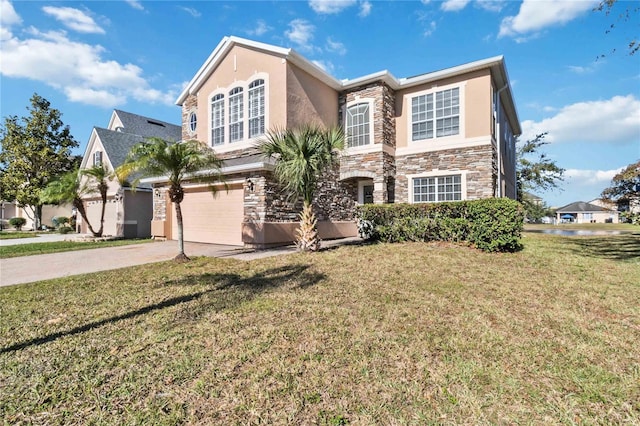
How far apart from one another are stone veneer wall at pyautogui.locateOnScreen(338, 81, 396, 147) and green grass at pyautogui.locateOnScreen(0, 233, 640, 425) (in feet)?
31.3

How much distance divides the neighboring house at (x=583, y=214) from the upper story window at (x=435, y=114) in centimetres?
5916

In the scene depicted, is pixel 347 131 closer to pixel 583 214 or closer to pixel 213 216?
pixel 213 216

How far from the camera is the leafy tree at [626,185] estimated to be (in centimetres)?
1592

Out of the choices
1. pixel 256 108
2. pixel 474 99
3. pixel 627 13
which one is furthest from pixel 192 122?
pixel 627 13

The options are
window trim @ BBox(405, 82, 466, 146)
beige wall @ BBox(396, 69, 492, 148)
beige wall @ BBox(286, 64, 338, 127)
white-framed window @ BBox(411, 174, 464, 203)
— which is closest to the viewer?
beige wall @ BBox(396, 69, 492, 148)

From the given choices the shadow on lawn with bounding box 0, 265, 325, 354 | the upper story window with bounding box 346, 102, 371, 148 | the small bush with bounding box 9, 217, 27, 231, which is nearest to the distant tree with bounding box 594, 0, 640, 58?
the upper story window with bounding box 346, 102, 371, 148

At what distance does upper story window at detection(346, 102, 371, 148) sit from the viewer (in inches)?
603

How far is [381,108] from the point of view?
1468 centimetres

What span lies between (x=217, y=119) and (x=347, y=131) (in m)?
6.86

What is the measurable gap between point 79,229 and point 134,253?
53.6 ft

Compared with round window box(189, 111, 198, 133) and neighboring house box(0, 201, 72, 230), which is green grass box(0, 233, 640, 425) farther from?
neighboring house box(0, 201, 72, 230)

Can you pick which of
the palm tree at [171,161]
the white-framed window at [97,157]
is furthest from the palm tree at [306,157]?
the white-framed window at [97,157]

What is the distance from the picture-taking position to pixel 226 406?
8.57 ft

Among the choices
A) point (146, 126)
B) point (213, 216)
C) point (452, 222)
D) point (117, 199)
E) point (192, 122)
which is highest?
point (146, 126)
